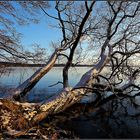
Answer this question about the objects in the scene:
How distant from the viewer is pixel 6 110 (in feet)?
23.1

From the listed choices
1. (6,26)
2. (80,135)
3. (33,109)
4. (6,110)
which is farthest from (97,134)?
(6,26)

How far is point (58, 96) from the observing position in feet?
27.9

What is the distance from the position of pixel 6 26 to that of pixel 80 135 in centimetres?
414

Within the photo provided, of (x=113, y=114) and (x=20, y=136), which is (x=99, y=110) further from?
(x=20, y=136)

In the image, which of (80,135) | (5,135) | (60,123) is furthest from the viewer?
(60,123)

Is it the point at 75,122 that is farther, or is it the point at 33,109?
the point at 75,122

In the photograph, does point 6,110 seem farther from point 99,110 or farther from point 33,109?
point 99,110

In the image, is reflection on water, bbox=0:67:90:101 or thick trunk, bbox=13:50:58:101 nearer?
thick trunk, bbox=13:50:58:101

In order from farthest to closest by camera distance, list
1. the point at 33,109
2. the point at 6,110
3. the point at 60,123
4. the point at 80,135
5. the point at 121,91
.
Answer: the point at 121,91 < the point at 60,123 < the point at 80,135 < the point at 33,109 < the point at 6,110

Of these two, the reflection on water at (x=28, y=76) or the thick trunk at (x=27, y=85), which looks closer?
the thick trunk at (x=27, y=85)

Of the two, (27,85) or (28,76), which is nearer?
(27,85)

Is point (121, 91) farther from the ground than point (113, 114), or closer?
farther from the ground

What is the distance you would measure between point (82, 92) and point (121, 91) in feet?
6.47

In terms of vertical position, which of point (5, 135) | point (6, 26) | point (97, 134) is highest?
point (6, 26)
